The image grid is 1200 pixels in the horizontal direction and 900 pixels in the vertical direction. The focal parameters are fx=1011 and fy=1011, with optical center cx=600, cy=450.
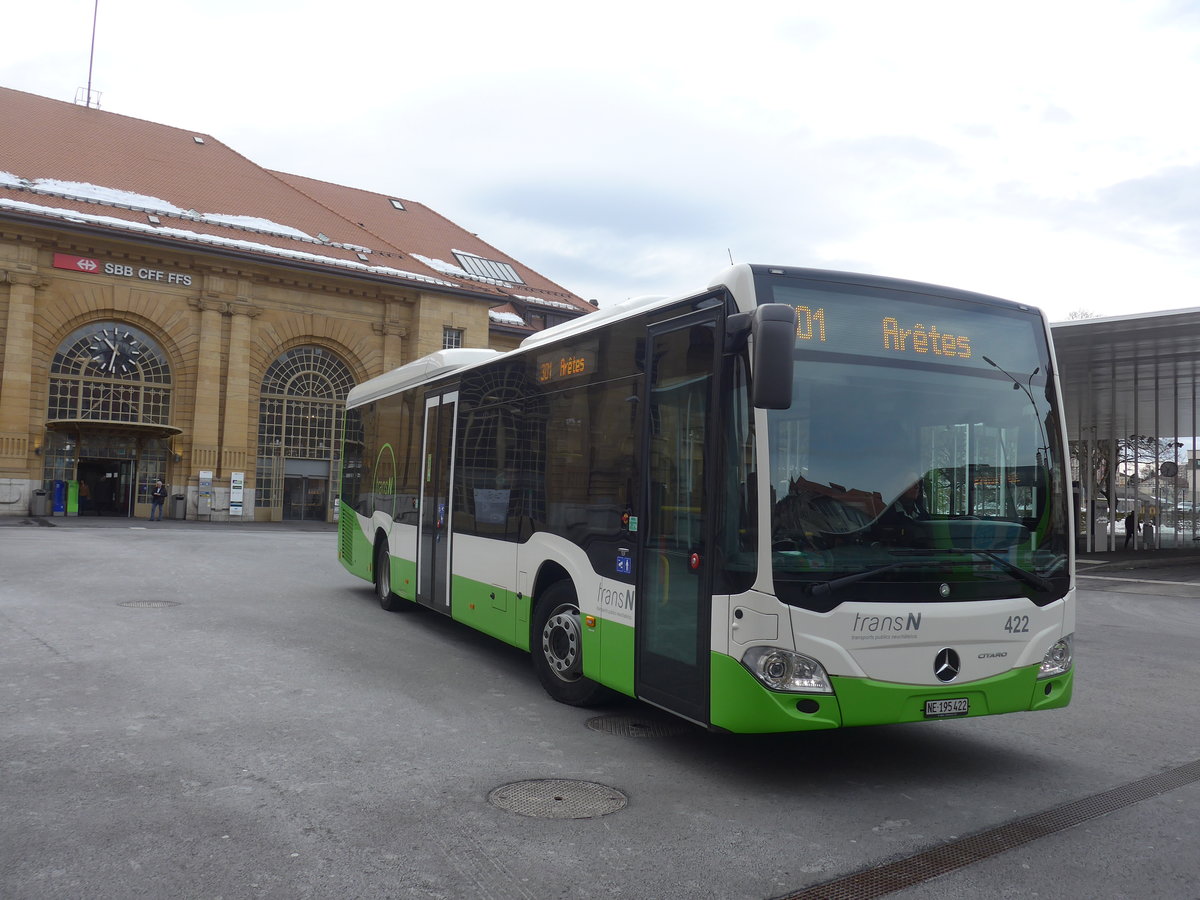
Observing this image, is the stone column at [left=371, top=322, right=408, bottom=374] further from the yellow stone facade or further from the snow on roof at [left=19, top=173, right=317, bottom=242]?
the snow on roof at [left=19, top=173, right=317, bottom=242]

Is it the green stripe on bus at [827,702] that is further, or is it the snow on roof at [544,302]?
the snow on roof at [544,302]

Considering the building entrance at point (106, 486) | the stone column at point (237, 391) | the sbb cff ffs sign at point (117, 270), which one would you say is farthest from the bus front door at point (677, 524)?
the building entrance at point (106, 486)

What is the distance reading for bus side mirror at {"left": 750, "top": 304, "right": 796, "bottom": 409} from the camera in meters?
5.11

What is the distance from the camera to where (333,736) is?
6.40 metres

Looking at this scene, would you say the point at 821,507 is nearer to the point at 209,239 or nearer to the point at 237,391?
the point at 209,239

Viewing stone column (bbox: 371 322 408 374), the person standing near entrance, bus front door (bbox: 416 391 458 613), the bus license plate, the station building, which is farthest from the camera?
stone column (bbox: 371 322 408 374)

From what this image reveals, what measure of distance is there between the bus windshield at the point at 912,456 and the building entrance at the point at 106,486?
3797cm

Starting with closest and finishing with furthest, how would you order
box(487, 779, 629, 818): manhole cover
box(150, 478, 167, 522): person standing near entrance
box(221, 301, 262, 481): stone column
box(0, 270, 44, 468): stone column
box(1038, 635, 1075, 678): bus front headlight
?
1. box(487, 779, 629, 818): manhole cover
2. box(1038, 635, 1075, 678): bus front headlight
3. box(0, 270, 44, 468): stone column
4. box(150, 478, 167, 522): person standing near entrance
5. box(221, 301, 262, 481): stone column

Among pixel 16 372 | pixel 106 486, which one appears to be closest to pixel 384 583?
pixel 16 372

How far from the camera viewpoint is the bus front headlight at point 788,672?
5.38 meters

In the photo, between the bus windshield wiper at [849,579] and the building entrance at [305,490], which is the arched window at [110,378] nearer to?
the building entrance at [305,490]

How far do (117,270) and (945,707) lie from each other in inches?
1503

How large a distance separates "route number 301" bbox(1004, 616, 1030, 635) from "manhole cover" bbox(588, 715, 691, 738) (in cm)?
227

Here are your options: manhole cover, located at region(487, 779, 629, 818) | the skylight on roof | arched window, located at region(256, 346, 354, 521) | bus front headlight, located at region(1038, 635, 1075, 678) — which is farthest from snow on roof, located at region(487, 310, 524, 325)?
manhole cover, located at region(487, 779, 629, 818)
